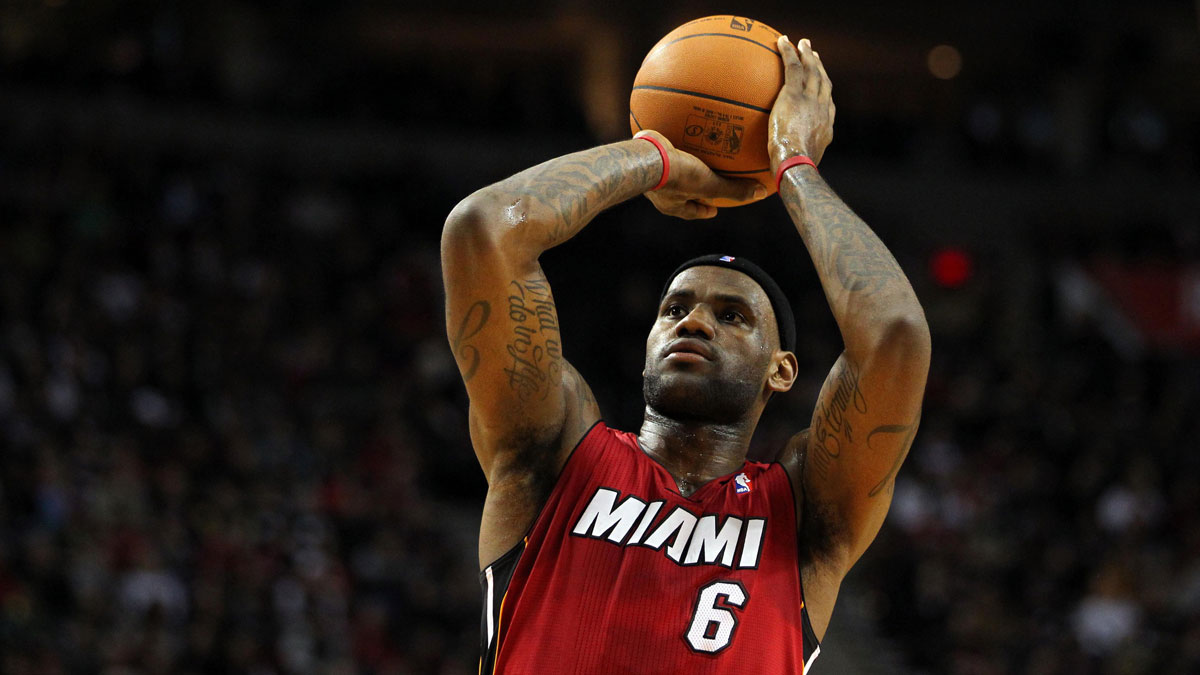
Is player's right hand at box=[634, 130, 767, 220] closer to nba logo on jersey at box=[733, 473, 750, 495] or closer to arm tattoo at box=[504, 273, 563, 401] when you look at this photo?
arm tattoo at box=[504, 273, 563, 401]

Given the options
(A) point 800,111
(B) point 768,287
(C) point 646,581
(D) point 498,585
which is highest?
(A) point 800,111

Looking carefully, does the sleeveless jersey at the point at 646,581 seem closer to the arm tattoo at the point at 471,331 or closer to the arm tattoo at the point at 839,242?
the arm tattoo at the point at 471,331

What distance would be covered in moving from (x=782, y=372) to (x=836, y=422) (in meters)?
0.56

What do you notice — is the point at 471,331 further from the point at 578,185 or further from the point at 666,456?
the point at 666,456

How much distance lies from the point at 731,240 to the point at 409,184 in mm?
4138

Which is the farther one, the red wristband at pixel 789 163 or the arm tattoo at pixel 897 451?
the red wristband at pixel 789 163

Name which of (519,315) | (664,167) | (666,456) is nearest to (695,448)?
(666,456)

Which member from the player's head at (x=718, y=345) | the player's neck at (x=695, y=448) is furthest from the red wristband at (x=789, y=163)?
the player's neck at (x=695, y=448)

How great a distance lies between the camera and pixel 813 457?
142 inches

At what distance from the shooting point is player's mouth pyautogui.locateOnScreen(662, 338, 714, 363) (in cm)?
375

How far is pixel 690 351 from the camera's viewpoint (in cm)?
376

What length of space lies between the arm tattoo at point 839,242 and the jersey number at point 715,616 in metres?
0.87

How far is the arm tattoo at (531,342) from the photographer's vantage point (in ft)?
11.3

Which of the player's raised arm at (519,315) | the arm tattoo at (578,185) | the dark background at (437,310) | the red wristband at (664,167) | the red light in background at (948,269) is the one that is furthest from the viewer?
the red light in background at (948,269)
